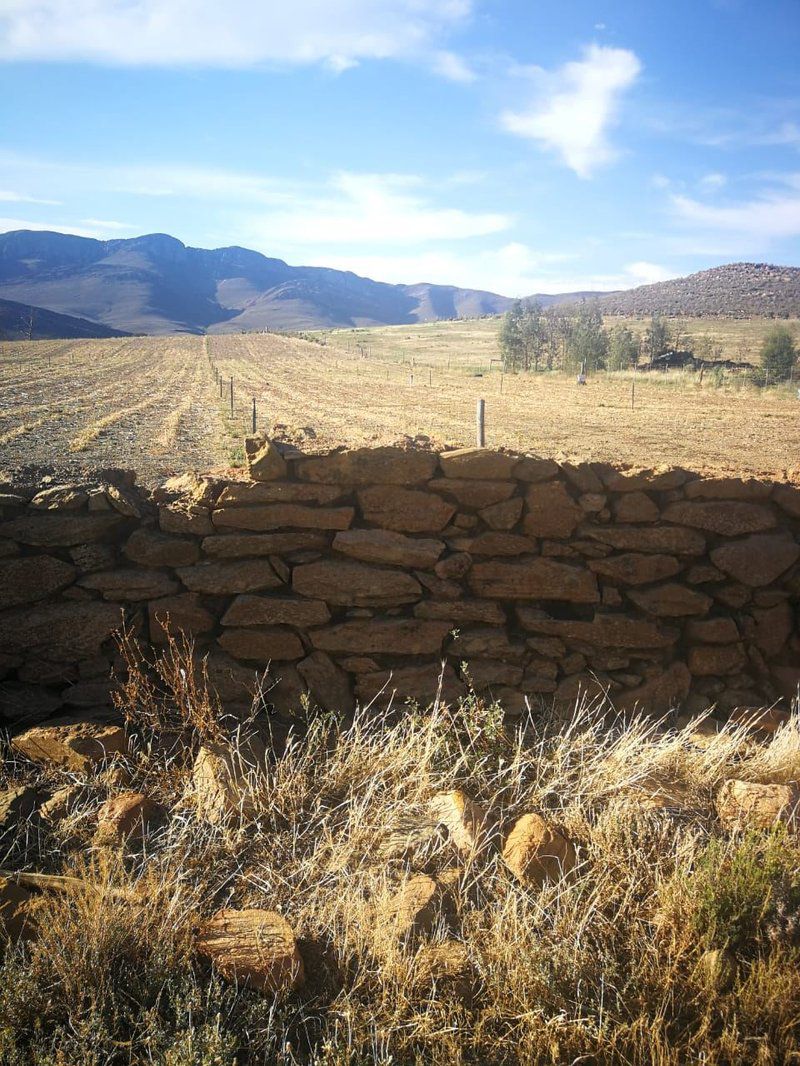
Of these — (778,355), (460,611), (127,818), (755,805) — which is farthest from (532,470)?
(778,355)

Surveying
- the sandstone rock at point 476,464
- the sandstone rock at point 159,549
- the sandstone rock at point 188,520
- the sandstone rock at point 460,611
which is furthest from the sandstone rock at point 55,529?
the sandstone rock at point 476,464

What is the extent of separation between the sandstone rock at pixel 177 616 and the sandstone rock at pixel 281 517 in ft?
1.94

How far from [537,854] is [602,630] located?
2.34 metres

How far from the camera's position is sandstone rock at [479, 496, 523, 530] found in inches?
208

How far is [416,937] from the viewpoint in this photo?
9.39 feet

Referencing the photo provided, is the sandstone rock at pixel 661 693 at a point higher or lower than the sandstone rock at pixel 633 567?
lower

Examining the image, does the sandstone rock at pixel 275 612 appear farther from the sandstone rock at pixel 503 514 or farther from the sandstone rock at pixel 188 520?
the sandstone rock at pixel 503 514

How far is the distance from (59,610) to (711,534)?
16.2 feet

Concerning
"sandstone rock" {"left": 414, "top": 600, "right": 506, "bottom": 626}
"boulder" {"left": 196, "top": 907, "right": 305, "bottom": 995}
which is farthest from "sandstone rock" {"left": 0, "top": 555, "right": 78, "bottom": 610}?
"boulder" {"left": 196, "top": 907, "right": 305, "bottom": 995}

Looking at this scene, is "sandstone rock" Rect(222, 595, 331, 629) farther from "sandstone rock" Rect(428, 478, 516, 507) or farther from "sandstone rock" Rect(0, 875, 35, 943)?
"sandstone rock" Rect(0, 875, 35, 943)

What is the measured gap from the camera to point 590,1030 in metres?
2.46

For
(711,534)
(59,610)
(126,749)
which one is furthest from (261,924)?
(711,534)

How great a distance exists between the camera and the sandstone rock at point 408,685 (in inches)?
200

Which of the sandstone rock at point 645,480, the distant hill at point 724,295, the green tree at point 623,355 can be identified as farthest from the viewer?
the distant hill at point 724,295
